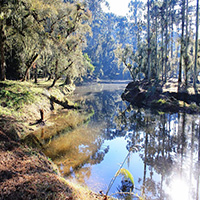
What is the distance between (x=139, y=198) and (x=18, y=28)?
14601 millimetres

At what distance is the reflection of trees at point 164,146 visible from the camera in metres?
6.68

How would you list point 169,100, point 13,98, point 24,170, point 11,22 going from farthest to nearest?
point 169,100
point 11,22
point 13,98
point 24,170

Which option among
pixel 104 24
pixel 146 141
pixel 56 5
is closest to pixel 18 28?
pixel 56 5

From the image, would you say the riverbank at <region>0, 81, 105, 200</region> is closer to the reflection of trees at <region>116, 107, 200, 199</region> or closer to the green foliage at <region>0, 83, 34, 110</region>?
the green foliage at <region>0, 83, 34, 110</region>

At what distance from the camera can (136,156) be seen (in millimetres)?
8719

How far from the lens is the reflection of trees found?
6676mm

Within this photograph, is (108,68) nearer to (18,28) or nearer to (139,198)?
(18,28)

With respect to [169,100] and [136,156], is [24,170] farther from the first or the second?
[169,100]

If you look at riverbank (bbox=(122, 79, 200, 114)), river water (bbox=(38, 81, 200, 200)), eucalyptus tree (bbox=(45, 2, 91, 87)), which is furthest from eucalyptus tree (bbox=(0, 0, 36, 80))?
riverbank (bbox=(122, 79, 200, 114))

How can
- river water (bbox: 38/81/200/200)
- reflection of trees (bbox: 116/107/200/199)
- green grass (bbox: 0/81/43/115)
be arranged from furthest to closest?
green grass (bbox: 0/81/43/115)
reflection of trees (bbox: 116/107/200/199)
river water (bbox: 38/81/200/200)

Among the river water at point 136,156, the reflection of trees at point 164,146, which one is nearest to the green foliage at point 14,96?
the river water at point 136,156

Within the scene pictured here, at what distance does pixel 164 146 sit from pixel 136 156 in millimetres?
1826

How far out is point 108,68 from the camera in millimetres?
81062

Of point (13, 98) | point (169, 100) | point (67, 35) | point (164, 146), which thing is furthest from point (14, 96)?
point (169, 100)
